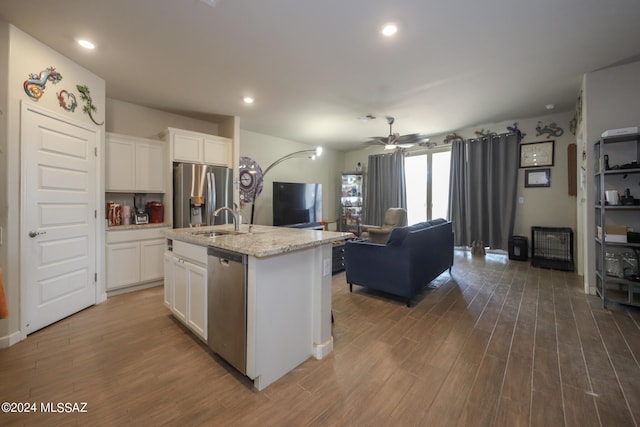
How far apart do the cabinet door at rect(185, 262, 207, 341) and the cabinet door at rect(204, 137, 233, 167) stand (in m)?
2.49

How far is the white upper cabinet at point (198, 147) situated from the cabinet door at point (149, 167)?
232 millimetres

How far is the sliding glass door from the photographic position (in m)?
6.04

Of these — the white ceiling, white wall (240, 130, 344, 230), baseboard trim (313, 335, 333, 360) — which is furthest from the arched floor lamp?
baseboard trim (313, 335, 333, 360)

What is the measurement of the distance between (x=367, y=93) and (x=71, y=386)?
4.07m

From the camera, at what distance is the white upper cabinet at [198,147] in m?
3.80

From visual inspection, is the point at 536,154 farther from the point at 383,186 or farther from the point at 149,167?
the point at 149,167

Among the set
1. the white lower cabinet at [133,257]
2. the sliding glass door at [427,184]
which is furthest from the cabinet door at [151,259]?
the sliding glass door at [427,184]

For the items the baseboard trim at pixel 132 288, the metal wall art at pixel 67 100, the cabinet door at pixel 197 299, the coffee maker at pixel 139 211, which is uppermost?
the metal wall art at pixel 67 100

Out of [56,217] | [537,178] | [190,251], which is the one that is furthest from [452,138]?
[56,217]

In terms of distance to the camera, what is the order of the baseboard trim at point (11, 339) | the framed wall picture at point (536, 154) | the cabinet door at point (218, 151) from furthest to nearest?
the framed wall picture at point (536, 154) < the cabinet door at point (218, 151) < the baseboard trim at point (11, 339)

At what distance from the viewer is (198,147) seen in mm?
4062

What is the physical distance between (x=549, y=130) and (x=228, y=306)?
19.9ft

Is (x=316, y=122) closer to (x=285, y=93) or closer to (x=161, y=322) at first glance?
(x=285, y=93)

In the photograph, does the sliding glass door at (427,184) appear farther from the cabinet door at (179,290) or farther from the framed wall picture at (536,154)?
the cabinet door at (179,290)
